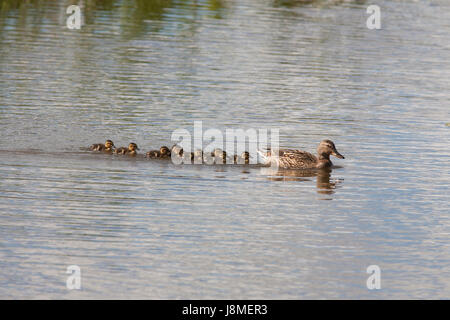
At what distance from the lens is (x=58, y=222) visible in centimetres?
1335

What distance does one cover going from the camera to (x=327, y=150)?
1808 centimetres

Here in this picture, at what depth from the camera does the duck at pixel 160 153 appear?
58.2 ft

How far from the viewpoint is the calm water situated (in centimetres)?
1171

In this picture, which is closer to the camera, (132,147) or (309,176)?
(309,176)

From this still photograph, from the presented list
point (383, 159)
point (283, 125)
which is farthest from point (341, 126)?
point (383, 159)

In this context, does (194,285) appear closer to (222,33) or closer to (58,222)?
(58,222)

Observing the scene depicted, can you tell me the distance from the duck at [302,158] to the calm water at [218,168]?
35 centimetres

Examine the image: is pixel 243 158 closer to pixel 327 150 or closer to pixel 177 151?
pixel 177 151

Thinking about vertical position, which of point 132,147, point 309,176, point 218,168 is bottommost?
point 309,176

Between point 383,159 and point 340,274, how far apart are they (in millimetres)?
7005

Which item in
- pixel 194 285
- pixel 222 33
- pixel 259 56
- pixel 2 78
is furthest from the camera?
pixel 222 33

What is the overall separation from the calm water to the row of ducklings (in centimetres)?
25

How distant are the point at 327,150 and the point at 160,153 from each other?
2.92 metres

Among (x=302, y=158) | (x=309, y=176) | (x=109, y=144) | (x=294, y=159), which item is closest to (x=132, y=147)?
(x=109, y=144)
